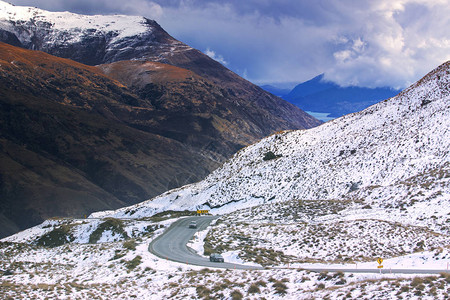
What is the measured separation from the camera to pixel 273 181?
66625 mm

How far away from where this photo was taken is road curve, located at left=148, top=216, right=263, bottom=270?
94.3 ft

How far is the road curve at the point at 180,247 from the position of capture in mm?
28731

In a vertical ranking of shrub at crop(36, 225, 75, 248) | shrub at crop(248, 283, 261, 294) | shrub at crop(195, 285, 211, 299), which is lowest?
shrub at crop(36, 225, 75, 248)

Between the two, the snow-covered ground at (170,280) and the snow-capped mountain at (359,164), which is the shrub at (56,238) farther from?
the snow-capped mountain at (359,164)

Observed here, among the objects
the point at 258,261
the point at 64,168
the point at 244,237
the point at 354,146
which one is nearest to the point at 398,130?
the point at 354,146

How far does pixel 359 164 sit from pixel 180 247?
110 feet

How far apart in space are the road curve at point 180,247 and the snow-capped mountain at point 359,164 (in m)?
17.2

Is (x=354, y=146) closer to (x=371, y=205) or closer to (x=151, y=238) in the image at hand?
(x=371, y=205)

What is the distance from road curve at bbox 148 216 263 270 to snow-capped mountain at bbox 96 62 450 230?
17227 mm

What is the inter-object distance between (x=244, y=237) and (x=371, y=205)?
16.5 meters

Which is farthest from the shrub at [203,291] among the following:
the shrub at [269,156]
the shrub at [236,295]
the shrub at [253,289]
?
the shrub at [269,156]

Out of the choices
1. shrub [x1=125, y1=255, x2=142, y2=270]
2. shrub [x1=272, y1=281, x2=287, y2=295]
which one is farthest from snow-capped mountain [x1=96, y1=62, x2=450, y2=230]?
shrub [x1=125, y1=255, x2=142, y2=270]

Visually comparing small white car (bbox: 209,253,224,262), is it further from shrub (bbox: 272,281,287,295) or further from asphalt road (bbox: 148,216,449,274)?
shrub (bbox: 272,281,287,295)

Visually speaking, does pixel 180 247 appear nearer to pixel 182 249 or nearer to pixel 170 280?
pixel 182 249
